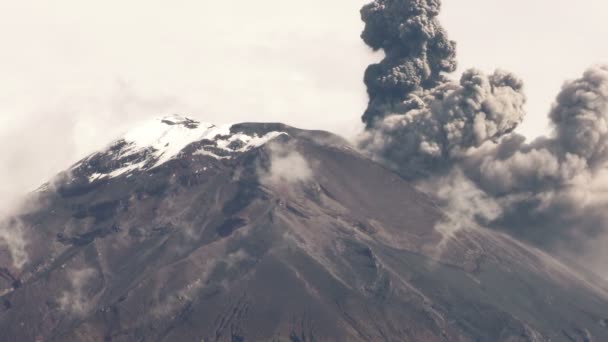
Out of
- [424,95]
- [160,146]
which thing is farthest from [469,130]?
[160,146]

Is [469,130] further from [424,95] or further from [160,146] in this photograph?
[160,146]

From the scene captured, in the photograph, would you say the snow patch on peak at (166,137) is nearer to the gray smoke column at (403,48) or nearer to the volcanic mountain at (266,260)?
the volcanic mountain at (266,260)

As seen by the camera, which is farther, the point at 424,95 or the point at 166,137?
the point at 166,137

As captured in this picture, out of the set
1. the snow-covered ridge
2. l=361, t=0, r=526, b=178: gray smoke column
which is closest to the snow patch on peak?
the snow-covered ridge

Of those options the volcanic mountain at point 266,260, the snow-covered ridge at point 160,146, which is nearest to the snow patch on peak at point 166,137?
the snow-covered ridge at point 160,146

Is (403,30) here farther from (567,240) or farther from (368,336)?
(368,336)

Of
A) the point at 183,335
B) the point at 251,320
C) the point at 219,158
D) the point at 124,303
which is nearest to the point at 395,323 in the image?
the point at 251,320

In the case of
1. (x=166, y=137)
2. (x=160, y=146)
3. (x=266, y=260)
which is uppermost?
(x=166, y=137)
